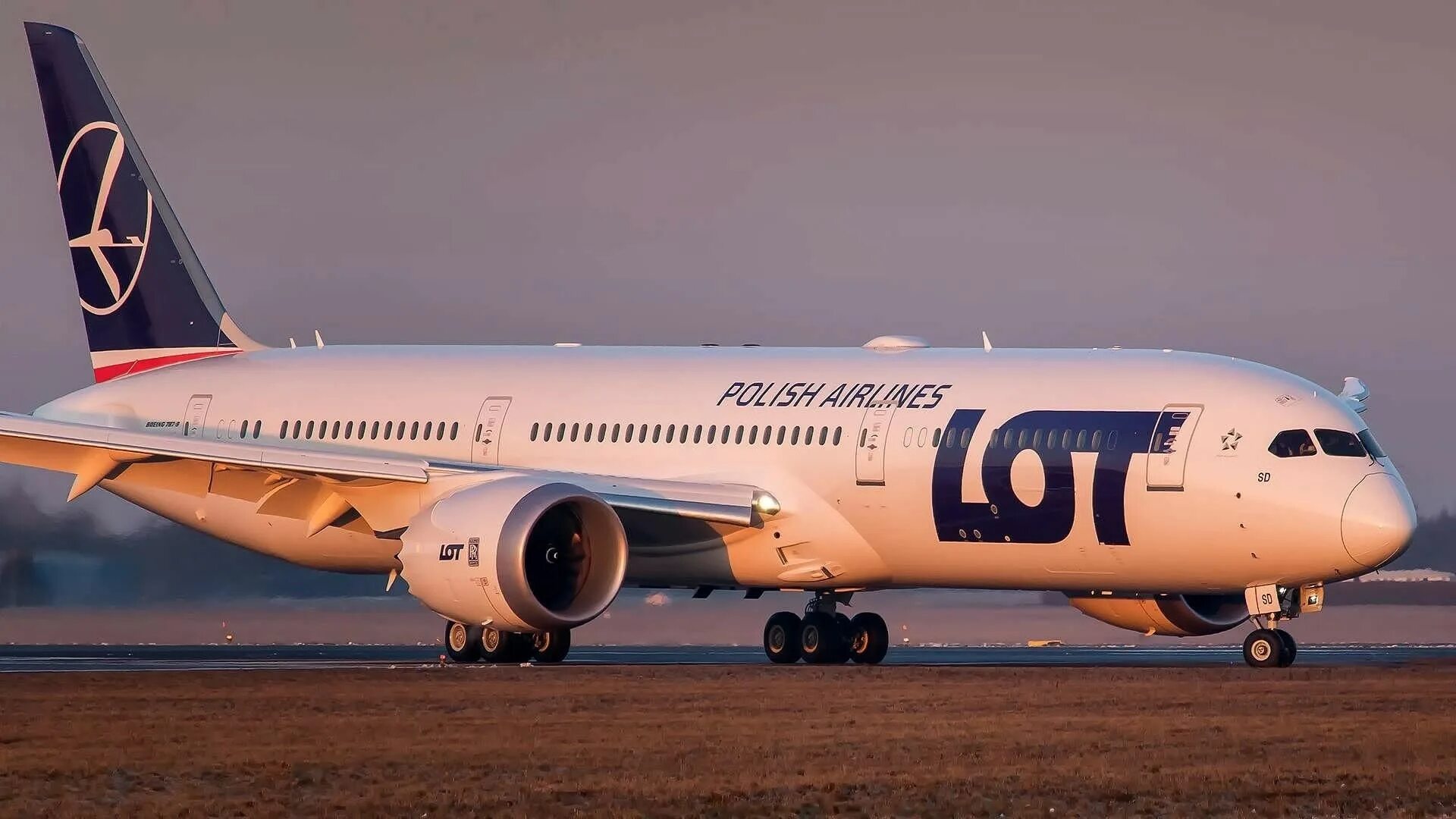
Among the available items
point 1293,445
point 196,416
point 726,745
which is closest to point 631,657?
point 196,416

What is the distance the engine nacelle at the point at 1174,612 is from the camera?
34.8 meters

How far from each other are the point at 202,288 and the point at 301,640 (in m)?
6.40

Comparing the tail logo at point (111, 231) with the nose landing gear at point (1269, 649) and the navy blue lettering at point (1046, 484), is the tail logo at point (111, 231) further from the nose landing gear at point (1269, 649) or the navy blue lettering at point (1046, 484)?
the nose landing gear at point (1269, 649)

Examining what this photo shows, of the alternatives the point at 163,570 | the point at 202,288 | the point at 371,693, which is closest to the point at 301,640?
the point at 163,570

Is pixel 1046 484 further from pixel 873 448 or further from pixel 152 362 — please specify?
pixel 152 362

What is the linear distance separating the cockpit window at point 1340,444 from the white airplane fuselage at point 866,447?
0.50 feet

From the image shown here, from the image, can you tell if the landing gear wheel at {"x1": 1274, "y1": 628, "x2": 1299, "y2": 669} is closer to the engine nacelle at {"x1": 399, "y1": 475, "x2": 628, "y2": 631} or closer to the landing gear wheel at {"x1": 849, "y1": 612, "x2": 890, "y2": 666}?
the landing gear wheel at {"x1": 849, "y1": 612, "x2": 890, "y2": 666}

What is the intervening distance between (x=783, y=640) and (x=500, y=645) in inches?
167

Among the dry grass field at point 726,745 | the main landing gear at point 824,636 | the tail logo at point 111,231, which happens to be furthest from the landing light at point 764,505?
the tail logo at point 111,231

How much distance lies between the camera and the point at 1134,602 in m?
35.0

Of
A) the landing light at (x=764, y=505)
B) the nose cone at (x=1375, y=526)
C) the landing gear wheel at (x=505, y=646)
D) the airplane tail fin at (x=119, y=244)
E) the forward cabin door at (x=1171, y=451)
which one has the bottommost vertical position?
the landing gear wheel at (x=505, y=646)

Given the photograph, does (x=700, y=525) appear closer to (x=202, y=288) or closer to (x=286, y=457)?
(x=286, y=457)

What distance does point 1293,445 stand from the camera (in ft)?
101

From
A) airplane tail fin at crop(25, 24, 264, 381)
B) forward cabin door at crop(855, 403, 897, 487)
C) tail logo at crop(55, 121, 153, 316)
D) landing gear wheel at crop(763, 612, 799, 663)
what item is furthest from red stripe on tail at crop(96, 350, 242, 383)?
forward cabin door at crop(855, 403, 897, 487)
